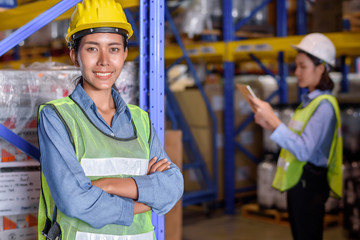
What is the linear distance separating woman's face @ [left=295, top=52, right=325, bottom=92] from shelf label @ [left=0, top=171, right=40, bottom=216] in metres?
2.41

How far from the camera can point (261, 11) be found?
8555 mm

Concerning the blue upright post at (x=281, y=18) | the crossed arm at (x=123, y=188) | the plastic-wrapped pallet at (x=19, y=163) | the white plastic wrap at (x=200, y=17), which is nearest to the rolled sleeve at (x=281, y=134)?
the plastic-wrapped pallet at (x=19, y=163)

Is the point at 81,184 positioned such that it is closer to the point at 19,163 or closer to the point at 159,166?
the point at 159,166

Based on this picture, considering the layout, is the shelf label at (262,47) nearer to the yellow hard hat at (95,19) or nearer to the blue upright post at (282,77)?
the blue upright post at (282,77)

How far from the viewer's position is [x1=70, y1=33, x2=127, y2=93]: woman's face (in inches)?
86.4

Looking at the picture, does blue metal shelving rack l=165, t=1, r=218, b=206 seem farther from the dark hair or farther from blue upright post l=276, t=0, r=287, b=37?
the dark hair

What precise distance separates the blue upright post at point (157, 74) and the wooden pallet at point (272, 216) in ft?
14.0

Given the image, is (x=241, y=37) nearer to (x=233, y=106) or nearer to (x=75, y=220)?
(x=233, y=106)

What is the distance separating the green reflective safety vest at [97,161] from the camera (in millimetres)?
2068

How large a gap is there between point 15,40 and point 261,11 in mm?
6590

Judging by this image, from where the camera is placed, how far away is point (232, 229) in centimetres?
673

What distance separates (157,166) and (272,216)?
506cm

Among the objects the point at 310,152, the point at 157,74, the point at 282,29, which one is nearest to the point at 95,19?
the point at 157,74

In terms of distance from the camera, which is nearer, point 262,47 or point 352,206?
point 352,206
